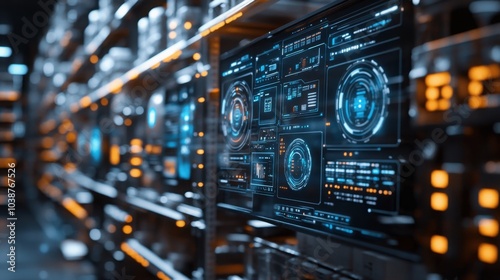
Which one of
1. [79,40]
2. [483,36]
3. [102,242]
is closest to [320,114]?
[483,36]

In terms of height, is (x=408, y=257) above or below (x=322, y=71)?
below

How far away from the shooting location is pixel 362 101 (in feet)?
4.45

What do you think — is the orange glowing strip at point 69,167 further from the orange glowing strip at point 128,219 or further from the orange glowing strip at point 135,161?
the orange glowing strip at point 135,161

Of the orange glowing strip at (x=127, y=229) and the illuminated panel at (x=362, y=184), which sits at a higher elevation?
the illuminated panel at (x=362, y=184)

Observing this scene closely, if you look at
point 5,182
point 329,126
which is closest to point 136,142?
point 329,126

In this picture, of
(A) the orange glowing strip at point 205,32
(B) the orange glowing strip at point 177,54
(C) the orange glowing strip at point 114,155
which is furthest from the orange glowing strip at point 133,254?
(A) the orange glowing strip at point 205,32

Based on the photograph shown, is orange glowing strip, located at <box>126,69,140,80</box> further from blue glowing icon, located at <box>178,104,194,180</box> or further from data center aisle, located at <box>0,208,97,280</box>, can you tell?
data center aisle, located at <box>0,208,97,280</box>

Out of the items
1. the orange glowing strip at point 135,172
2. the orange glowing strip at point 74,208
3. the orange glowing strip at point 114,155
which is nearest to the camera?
the orange glowing strip at point 135,172

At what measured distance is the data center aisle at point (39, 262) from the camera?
5.85 metres

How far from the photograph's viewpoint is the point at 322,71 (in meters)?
1.54

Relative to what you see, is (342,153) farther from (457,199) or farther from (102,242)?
(102,242)

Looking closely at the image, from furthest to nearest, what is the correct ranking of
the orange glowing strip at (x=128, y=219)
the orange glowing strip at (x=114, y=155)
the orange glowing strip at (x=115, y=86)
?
the orange glowing strip at (x=114, y=155) → the orange glowing strip at (x=115, y=86) → the orange glowing strip at (x=128, y=219)

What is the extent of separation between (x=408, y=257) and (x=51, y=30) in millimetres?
7391

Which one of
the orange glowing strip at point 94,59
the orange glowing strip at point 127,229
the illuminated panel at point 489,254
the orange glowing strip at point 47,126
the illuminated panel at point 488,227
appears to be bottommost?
the orange glowing strip at point 127,229
